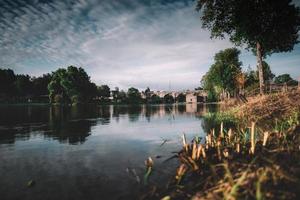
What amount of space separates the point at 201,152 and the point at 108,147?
7716 millimetres

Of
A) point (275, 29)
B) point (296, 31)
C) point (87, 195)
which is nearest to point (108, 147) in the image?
point (87, 195)

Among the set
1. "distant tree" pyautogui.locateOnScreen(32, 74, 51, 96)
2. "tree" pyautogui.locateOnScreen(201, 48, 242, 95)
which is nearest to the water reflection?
"tree" pyautogui.locateOnScreen(201, 48, 242, 95)

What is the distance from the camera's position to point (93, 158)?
1227 cm

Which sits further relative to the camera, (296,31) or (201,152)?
(296,31)

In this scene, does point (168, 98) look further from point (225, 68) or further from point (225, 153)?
point (225, 153)

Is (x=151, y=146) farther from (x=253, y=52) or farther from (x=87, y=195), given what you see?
(x=253, y=52)

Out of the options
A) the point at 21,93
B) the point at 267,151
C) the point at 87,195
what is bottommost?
the point at 87,195

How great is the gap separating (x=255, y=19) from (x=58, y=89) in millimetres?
97250

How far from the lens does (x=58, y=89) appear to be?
11069 centimetres

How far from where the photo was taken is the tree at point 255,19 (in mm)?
29203

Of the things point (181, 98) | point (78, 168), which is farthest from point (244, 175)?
point (181, 98)

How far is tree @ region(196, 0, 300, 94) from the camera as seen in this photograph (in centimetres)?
2920

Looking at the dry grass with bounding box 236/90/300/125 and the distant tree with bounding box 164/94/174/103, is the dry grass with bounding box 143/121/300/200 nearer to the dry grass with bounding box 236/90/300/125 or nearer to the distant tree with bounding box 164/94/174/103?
the dry grass with bounding box 236/90/300/125

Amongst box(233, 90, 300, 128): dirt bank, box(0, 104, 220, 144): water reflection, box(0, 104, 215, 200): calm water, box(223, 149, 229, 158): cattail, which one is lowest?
box(0, 104, 215, 200): calm water
